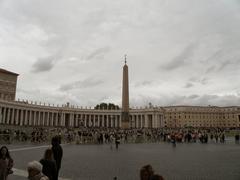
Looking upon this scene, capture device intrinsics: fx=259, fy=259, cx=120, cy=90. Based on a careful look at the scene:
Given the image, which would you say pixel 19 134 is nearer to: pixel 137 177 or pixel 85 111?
pixel 137 177

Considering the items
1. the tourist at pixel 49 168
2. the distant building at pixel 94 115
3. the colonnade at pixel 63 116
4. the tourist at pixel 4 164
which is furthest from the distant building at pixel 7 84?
the tourist at pixel 49 168

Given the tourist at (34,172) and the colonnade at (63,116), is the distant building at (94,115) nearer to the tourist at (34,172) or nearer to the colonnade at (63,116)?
the colonnade at (63,116)

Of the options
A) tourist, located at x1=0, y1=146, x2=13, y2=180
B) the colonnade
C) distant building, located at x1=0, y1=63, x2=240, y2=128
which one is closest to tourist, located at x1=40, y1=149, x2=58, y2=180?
tourist, located at x1=0, y1=146, x2=13, y2=180

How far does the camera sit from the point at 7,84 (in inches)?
3410

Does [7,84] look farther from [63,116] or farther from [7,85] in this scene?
[63,116]

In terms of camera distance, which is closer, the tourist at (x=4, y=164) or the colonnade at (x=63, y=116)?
the tourist at (x=4, y=164)

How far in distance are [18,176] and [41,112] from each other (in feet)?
282

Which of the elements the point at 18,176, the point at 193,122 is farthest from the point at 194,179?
the point at 193,122

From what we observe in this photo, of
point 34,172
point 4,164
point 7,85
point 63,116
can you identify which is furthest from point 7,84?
point 34,172

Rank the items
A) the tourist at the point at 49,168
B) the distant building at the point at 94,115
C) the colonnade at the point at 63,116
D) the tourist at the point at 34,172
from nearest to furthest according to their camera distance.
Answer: the tourist at the point at 34,172, the tourist at the point at 49,168, the colonnade at the point at 63,116, the distant building at the point at 94,115

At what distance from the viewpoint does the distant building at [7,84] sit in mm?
85106

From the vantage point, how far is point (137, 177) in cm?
905

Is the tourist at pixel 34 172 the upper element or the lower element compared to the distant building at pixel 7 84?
lower

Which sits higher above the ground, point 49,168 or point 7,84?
point 7,84
